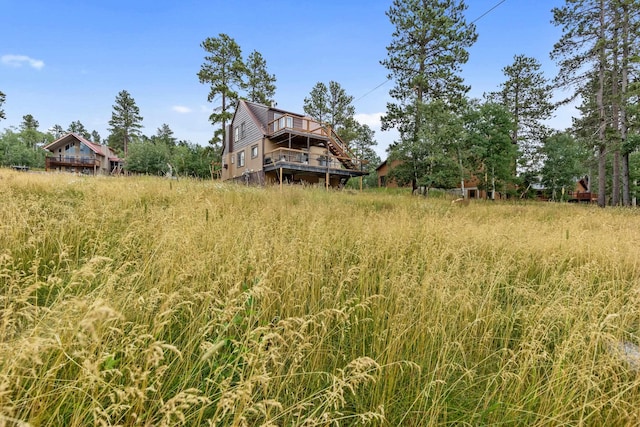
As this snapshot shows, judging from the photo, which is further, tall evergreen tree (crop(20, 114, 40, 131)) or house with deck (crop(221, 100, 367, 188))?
tall evergreen tree (crop(20, 114, 40, 131))

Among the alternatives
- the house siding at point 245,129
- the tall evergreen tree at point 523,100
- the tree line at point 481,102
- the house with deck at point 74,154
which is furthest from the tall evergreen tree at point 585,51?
the house with deck at point 74,154

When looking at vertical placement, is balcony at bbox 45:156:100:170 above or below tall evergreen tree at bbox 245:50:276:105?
below

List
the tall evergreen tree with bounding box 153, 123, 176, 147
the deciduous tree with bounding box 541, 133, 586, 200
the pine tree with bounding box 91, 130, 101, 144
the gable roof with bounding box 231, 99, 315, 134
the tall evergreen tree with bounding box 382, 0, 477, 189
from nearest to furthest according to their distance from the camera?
the tall evergreen tree with bounding box 382, 0, 477, 189, the gable roof with bounding box 231, 99, 315, 134, the deciduous tree with bounding box 541, 133, 586, 200, the tall evergreen tree with bounding box 153, 123, 176, 147, the pine tree with bounding box 91, 130, 101, 144

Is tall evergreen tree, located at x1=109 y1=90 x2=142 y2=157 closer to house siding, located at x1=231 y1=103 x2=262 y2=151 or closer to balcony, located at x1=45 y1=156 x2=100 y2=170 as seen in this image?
balcony, located at x1=45 y1=156 x2=100 y2=170

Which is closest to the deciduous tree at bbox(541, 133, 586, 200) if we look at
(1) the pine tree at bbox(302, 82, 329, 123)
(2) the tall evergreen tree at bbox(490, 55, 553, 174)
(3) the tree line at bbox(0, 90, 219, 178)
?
(2) the tall evergreen tree at bbox(490, 55, 553, 174)

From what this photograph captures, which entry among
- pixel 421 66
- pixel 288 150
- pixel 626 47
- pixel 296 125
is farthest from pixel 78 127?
pixel 626 47

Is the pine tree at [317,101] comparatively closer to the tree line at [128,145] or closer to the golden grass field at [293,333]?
the tree line at [128,145]

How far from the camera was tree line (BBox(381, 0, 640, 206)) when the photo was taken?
14.5 meters

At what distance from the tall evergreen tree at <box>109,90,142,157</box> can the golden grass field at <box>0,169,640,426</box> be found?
62.5 meters

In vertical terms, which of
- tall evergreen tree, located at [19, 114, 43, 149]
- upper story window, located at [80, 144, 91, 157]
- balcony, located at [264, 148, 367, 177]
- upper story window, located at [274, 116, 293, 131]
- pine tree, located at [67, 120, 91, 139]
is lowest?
balcony, located at [264, 148, 367, 177]

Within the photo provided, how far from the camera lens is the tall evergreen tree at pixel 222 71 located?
87.3 feet

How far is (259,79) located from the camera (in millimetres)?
32344

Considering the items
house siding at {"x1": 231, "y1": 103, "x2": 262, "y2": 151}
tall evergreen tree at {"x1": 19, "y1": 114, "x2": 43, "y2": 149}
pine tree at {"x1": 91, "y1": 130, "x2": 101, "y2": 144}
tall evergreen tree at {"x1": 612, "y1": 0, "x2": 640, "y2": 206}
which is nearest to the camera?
→ tall evergreen tree at {"x1": 612, "y1": 0, "x2": 640, "y2": 206}

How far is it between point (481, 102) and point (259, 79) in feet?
84.3
